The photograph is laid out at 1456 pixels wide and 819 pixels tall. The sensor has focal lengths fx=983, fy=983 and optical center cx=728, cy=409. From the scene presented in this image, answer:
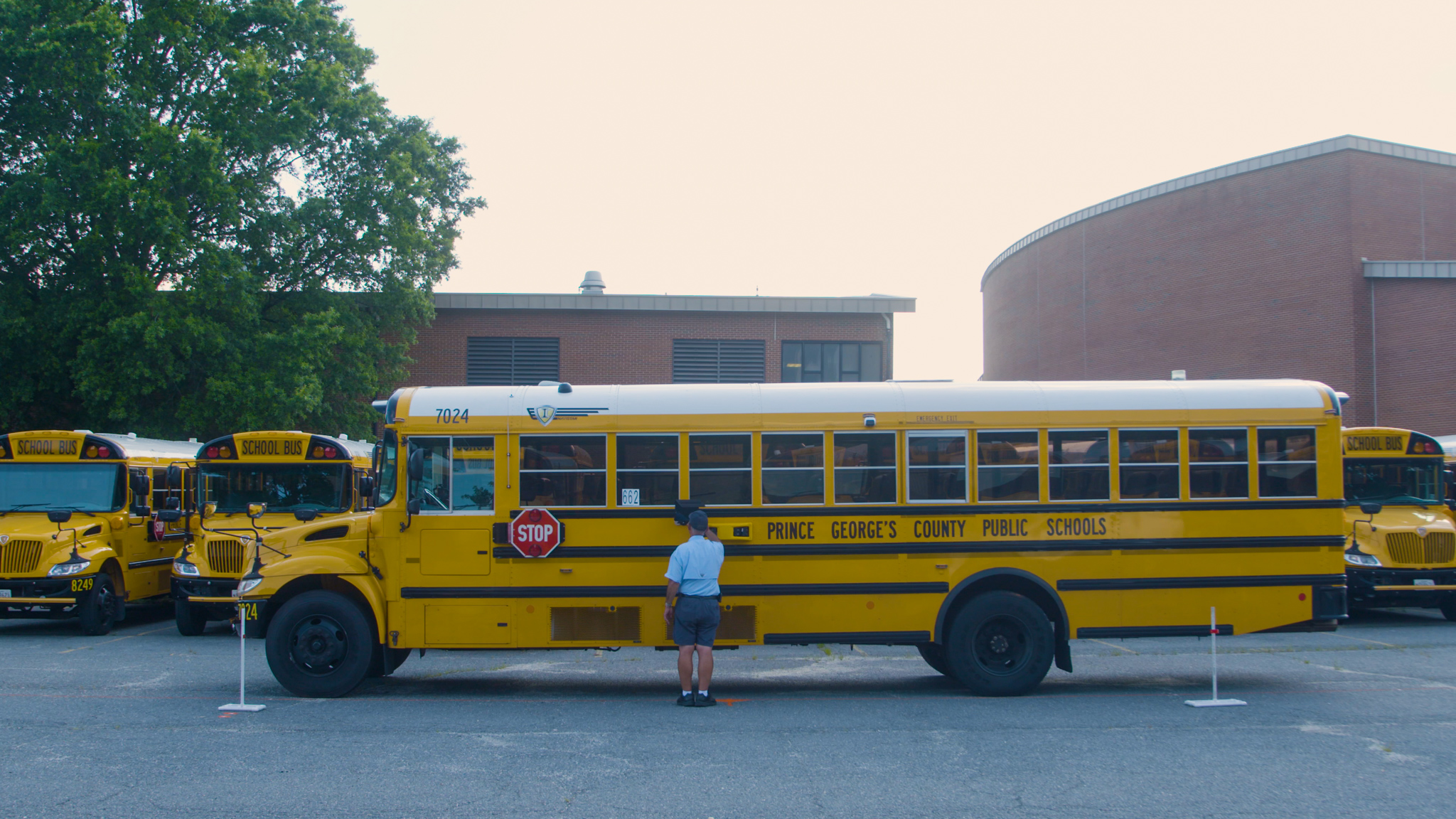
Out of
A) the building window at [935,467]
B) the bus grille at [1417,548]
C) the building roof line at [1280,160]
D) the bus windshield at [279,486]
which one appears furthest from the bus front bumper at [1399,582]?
the building roof line at [1280,160]

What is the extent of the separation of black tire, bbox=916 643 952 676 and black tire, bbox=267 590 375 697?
17.0ft

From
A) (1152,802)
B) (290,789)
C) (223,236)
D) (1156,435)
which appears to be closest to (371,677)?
(290,789)

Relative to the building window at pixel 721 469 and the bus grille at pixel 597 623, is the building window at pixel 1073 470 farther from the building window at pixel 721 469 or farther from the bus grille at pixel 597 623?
the bus grille at pixel 597 623

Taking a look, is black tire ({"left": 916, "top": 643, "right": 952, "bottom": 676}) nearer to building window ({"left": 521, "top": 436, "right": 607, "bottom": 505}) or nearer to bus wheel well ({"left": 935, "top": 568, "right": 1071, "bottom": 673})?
bus wheel well ({"left": 935, "top": 568, "right": 1071, "bottom": 673})

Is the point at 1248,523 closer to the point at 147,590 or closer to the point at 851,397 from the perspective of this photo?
the point at 851,397

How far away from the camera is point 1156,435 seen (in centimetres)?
905

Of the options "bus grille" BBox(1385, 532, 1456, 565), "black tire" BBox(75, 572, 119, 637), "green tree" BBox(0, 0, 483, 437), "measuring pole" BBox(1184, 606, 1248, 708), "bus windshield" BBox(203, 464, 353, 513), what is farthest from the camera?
"green tree" BBox(0, 0, 483, 437)

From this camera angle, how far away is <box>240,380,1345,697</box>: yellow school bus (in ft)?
29.1

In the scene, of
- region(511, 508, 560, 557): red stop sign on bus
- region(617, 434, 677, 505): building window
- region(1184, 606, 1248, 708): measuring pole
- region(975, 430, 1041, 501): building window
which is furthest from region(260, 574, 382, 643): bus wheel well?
region(1184, 606, 1248, 708): measuring pole

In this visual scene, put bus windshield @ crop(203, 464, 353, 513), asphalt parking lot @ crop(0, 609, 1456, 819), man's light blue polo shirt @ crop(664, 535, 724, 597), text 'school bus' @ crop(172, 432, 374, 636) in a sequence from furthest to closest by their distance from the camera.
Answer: bus windshield @ crop(203, 464, 353, 513)
text 'school bus' @ crop(172, 432, 374, 636)
man's light blue polo shirt @ crop(664, 535, 724, 597)
asphalt parking lot @ crop(0, 609, 1456, 819)

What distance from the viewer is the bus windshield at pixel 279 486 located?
13.9 meters

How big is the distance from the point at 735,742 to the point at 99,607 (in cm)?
1078

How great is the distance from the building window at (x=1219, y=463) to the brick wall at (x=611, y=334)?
1938 cm

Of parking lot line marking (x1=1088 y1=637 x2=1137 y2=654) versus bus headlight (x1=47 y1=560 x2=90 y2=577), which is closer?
parking lot line marking (x1=1088 y1=637 x2=1137 y2=654)
